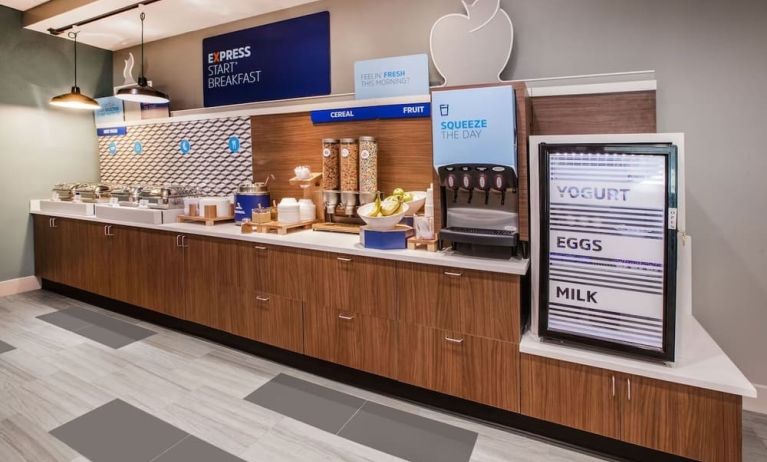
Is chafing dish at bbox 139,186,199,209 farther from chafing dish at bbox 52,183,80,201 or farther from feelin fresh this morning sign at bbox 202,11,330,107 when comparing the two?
chafing dish at bbox 52,183,80,201

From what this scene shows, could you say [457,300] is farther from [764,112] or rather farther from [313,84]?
[313,84]

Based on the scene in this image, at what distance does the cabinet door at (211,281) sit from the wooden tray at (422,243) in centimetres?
145

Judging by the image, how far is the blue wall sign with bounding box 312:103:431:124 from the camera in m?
3.20

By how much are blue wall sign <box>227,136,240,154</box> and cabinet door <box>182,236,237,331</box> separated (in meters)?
1.07

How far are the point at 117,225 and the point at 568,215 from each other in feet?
13.2

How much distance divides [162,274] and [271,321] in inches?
52.8

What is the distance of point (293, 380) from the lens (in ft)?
9.83

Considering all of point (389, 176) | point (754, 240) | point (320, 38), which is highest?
point (320, 38)

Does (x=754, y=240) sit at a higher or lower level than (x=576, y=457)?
higher

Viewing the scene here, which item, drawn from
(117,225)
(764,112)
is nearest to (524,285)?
(764,112)

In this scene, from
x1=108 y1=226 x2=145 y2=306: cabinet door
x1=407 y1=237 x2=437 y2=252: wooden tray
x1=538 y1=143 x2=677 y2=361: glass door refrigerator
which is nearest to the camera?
x1=538 y1=143 x2=677 y2=361: glass door refrigerator

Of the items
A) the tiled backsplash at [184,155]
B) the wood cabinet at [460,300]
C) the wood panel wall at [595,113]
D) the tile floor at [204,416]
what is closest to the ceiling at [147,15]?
the tiled backsplash at [184,155]

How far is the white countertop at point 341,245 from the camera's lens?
2.32 m

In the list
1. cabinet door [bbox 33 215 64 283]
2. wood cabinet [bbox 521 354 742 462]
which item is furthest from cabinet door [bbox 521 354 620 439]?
cabinet door [bbox 33 215 64 283]
